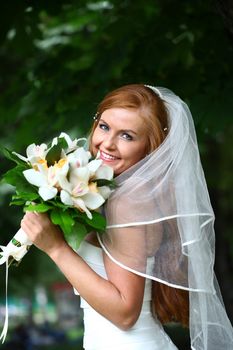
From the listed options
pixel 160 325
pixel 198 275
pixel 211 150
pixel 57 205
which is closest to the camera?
pixel 57 205

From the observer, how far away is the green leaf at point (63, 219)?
304 cm

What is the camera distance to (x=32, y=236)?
3.14 m

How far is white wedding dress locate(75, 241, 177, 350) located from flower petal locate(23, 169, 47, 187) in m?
0.44

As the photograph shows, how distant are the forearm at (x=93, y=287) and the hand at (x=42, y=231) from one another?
0.03 meters

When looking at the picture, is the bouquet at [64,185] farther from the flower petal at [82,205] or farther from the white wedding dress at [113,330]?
the white wedding dress at [113,330]

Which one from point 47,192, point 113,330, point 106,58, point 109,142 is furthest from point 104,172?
point 106,58

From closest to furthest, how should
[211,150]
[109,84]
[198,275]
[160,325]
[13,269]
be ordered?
[198,275] < [160,325] < [109,84] < [13,269] < [211,150]

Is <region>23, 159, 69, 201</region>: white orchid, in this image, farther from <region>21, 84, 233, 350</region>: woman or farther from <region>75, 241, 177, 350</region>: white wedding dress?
<region>75, 241, 177, 350</region>: white wedding dress

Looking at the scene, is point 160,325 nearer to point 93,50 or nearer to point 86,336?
point 86,336

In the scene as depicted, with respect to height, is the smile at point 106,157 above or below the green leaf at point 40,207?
below

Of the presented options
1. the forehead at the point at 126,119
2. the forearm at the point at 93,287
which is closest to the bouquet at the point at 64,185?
the forearm at the point at 93,287

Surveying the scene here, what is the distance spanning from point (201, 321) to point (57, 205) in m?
0.85

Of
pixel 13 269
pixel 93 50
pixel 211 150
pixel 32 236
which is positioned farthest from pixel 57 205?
pixel 211 150

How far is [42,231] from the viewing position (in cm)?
313
